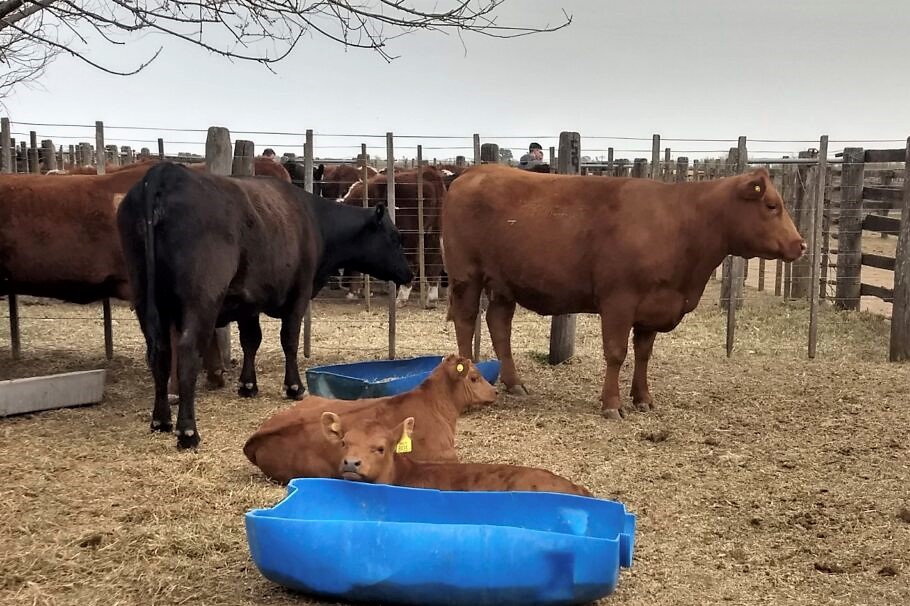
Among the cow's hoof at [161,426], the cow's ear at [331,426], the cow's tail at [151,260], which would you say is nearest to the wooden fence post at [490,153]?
the cow's tail at [151,260]

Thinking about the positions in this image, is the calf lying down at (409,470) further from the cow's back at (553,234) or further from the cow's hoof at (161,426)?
the cow's back at (553,234)

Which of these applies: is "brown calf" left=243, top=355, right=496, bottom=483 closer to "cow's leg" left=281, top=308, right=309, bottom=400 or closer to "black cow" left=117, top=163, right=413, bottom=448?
"black cow" left=117, top=163, right=413, bottom=448

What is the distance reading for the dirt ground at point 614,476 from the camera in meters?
4.18

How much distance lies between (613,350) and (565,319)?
2.04 m

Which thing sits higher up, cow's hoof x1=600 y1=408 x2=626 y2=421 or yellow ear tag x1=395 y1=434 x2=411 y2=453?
yellow ear tag x1=395 y1=434 x2=411 y2=453

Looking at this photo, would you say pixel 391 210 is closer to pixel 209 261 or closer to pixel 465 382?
pixel 209 261

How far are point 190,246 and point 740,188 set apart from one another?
431 centimetres

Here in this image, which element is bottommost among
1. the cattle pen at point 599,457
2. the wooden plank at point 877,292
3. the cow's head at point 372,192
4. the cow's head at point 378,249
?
the cattle pen at point 599,457

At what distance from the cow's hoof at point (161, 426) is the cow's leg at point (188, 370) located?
1.28ft

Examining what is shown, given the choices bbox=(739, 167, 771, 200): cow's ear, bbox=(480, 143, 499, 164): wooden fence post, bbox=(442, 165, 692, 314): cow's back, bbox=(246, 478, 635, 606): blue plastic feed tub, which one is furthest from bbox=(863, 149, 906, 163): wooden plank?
bbox=(246, 478, 635, 606): blue plastic feed tub

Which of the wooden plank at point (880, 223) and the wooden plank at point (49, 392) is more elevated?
the wooden plank at point (880, 223)

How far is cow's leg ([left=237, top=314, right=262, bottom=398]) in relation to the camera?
791cm

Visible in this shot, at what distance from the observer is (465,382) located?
5961 millimetres

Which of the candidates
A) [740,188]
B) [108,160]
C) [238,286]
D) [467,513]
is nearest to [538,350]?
[740,188]
